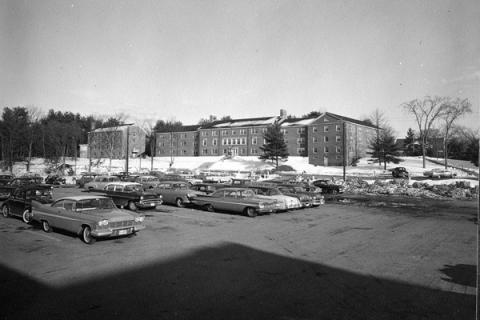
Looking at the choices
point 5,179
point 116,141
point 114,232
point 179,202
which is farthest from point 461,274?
point 116,141

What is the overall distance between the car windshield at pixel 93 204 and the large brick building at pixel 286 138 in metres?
62.5

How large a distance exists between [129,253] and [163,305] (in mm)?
3939

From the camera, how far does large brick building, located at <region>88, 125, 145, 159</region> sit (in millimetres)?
85775

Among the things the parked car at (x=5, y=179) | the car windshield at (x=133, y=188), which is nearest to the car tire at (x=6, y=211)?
the car windshield at (x=133, y=188)

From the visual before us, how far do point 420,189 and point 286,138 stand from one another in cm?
5500

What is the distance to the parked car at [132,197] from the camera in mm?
17141

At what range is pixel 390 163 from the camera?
2813 inches

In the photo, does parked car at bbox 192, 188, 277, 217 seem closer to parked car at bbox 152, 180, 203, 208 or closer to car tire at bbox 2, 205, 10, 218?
parked car at bbox 152, 180, 203, 208

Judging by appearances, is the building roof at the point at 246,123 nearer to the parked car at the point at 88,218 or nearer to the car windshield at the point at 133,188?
the car windshield at the point at 133,188

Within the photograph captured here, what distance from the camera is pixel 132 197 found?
682 inches

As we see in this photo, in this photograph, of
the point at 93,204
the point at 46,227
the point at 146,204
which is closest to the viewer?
the point at 93,204

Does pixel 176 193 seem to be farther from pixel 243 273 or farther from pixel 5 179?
pixel 5 179

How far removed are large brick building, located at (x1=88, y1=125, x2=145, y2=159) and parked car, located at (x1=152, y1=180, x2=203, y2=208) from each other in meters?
64.1

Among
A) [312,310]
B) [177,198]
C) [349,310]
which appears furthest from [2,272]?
[177,198]
